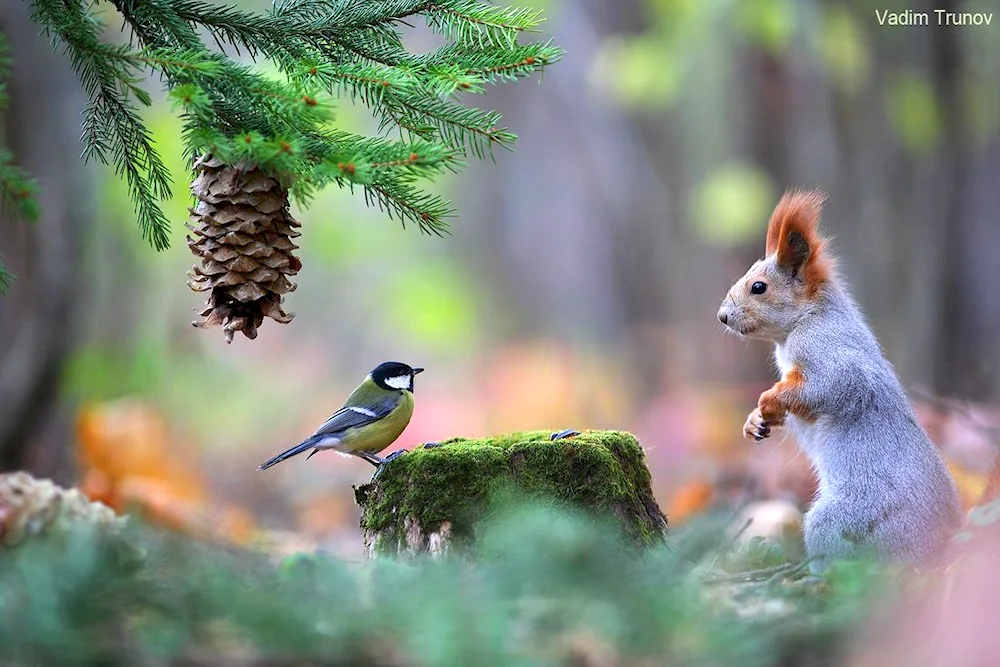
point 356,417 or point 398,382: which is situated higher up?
point 398,382

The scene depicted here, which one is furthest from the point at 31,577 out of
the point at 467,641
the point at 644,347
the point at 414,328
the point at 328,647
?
the point at 414,328

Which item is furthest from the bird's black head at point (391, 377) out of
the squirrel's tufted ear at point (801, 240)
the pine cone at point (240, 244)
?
the squirrel's tufted ear at point (801, 240)

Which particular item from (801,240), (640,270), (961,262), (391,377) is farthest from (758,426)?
(640,270)

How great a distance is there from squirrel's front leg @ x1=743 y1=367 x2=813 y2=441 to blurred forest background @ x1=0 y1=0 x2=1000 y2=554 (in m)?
1.19

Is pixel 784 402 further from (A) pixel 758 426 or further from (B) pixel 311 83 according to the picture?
(B) pixel 311 83

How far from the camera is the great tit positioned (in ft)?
9.30

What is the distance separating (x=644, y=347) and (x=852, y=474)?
7.52 m

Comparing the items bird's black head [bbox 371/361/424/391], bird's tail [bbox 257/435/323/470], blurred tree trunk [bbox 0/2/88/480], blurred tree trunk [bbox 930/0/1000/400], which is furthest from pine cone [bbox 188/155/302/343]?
blurred tree trunk [bbox 930/0/1000/400]

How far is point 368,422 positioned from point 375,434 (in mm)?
41

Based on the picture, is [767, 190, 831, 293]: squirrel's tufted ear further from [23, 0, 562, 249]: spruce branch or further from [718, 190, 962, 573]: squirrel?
[23, 0, 562, 249]: spruce branch

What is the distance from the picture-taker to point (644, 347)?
400 inches

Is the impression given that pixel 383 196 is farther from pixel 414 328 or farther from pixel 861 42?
pixel 414 328

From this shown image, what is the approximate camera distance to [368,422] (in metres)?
2.84

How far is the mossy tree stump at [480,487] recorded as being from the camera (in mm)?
2348
